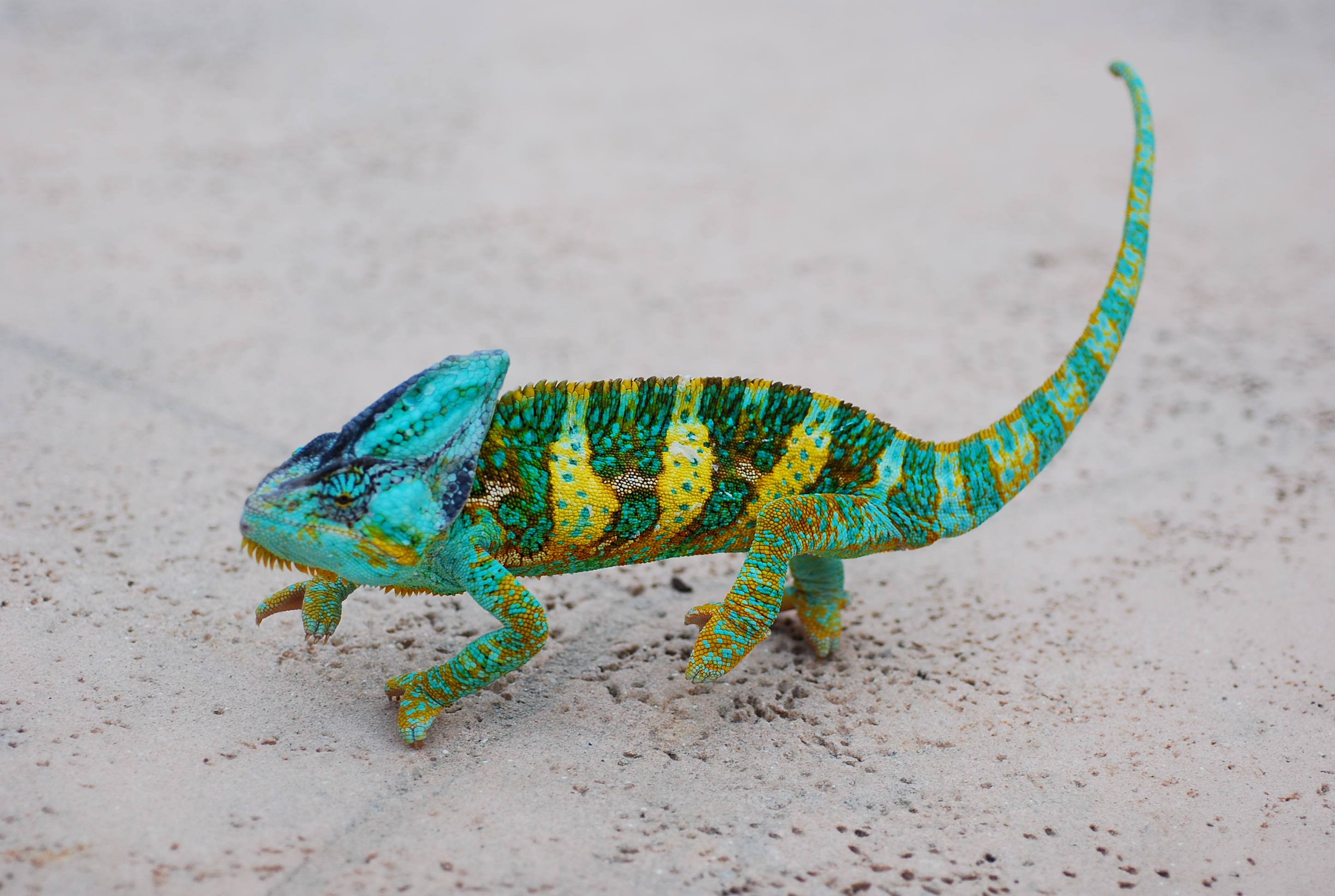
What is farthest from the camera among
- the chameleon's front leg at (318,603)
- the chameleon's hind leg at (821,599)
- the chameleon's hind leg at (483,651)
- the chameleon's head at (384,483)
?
the chameleon's hind leg at (821,599)

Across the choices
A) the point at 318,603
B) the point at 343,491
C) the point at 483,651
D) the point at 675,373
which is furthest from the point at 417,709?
the point at 675,373

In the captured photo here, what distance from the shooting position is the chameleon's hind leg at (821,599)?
3068 mm

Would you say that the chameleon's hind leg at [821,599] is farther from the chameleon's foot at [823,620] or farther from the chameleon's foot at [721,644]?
the chameleon's foot at [721,644]

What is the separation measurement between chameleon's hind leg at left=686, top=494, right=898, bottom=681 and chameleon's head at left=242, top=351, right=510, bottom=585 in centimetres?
66

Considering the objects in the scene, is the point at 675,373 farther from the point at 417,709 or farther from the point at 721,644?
the point at 417,709

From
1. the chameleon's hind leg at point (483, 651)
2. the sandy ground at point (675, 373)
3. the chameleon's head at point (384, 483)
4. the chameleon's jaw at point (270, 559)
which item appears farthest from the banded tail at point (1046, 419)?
the chameleon's jaw at point (270, 559)

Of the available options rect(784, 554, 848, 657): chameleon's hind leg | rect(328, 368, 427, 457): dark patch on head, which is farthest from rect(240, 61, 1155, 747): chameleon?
rect(784, 554, 848, 657): chameleon's hind leg

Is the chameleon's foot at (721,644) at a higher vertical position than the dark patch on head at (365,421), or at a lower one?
lower

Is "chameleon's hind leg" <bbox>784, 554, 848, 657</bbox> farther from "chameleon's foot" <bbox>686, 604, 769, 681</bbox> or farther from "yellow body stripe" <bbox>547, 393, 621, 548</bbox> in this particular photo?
"yellow body stripe" <bbox>547, 393, 621, 548</bbox>

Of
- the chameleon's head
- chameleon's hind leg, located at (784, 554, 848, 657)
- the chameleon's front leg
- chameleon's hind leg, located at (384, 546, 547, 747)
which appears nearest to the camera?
the chameleon's head

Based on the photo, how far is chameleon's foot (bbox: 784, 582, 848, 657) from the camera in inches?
121

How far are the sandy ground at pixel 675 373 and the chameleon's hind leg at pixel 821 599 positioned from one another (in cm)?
7

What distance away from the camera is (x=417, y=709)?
2488 mm

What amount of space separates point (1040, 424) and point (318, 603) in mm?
1960
